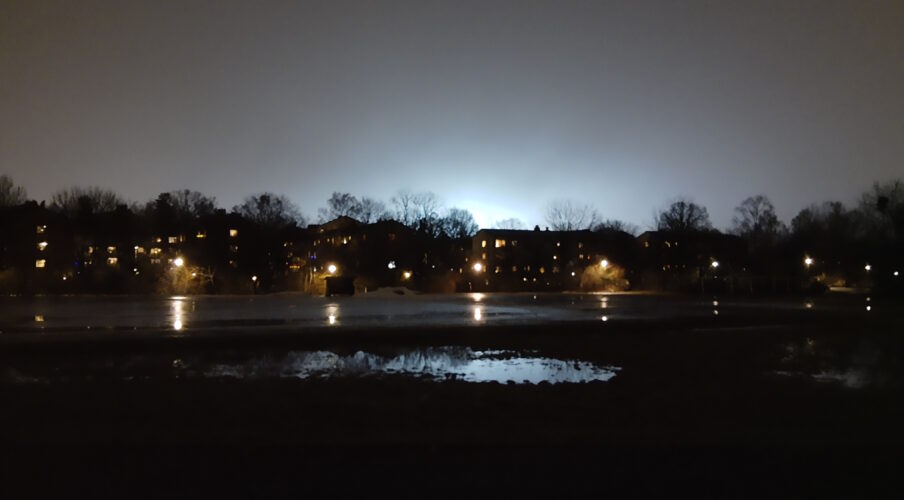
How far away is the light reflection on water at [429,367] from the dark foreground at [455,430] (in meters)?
0.55

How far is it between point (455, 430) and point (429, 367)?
5.61 metres

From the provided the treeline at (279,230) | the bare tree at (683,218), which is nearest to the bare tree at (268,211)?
the treeline at (279,230)

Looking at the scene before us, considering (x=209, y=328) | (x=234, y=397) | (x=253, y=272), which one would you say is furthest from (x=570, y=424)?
(x=253, y=272)

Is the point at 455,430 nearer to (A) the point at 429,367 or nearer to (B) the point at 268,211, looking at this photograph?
(A) the point at 429,367

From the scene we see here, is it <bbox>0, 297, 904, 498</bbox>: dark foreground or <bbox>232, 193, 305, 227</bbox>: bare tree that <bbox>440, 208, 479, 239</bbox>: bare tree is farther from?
<bbox>0, 297, 904, 498</bbox>: dark foreground

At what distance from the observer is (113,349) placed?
1653 cm

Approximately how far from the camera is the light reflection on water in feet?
40.3

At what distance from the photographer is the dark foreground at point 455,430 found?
5.94 m

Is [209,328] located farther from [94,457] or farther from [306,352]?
[94,457]

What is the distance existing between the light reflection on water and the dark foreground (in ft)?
1.82

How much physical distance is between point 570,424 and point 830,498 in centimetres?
319

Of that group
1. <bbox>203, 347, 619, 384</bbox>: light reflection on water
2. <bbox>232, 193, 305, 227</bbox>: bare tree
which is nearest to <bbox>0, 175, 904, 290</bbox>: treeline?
<bbox>232, 193, 305, 227</bbox>: bare tree

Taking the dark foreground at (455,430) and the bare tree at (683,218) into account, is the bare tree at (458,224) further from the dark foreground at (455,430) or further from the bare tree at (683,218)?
the dark foreground at (455,430)

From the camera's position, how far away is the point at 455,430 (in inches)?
311
